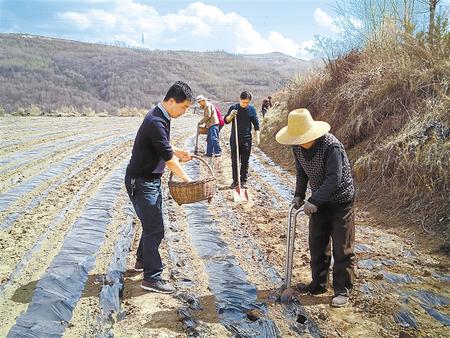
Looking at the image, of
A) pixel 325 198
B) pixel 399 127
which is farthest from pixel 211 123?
pixel 325 198

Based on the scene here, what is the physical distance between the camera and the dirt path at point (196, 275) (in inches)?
119

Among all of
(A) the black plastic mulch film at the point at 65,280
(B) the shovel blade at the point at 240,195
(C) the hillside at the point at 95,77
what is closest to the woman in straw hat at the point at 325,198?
(A) the black plastic mulch film at the point at 65,280

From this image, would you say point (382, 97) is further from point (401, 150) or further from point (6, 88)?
point (6, 88)

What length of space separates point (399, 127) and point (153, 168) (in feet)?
15.0

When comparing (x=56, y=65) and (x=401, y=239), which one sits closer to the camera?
(x=401, y=239)

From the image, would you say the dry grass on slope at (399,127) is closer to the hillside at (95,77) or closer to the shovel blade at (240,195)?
the shovel blade at (240,195)

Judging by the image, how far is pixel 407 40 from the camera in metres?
7.12

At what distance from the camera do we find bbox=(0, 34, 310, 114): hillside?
6554 centimetres

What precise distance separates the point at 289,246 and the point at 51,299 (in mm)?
2019

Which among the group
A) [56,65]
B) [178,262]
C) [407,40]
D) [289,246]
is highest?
[56,65]

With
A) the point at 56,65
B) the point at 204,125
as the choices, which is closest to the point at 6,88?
the point at 56,65

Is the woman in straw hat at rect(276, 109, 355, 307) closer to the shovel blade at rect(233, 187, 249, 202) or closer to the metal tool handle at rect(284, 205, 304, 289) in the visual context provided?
the metal tool handle at rect(284, 205, 304, 289)

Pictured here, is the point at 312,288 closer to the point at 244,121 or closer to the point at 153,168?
the point at 153,168

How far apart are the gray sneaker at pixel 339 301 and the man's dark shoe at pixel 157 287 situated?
4.44ft
